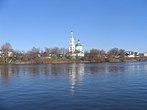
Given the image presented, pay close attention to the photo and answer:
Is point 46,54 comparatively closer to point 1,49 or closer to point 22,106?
point 1,49

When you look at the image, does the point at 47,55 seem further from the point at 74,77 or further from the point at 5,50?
the point at 74,77

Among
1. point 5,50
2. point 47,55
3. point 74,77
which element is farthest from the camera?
point 47,55

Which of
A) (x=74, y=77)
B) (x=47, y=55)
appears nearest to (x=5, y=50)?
(x=47, y=55)

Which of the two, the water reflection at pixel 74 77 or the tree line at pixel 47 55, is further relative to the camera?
the tree line at pixel 47 55

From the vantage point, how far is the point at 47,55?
439 ft

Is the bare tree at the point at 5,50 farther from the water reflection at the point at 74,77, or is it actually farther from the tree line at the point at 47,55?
the water reflection at the point at 74,77

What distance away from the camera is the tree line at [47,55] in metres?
107

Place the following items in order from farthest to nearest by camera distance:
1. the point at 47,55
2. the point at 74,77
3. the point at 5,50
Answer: the point at 47,55, the point at 5,50, the point at 74,77

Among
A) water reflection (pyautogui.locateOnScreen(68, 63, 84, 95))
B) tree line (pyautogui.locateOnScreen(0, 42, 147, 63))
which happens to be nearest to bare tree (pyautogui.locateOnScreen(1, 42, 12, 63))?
tree line (pyautogui.locateOnScreen(0, 42, 147, 63))

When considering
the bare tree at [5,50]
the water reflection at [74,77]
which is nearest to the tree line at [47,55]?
the bare tree at [5,50]

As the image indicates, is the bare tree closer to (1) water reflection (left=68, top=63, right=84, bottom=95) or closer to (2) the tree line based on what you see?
(2) the tree line

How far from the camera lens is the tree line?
107 metres

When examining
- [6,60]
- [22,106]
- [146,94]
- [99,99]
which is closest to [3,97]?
[22,106]

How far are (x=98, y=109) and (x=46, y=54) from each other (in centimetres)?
12181
